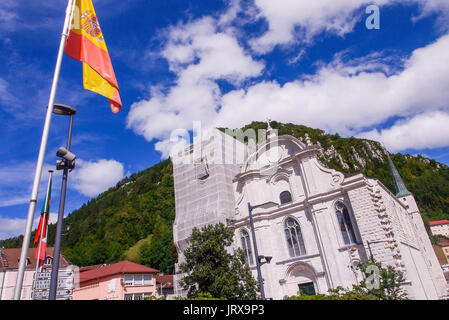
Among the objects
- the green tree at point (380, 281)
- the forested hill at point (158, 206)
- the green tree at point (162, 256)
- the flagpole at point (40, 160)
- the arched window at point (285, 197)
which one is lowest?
the green tree at point (380, 281)

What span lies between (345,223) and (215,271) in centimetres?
1130

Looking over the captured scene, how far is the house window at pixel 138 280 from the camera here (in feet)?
109

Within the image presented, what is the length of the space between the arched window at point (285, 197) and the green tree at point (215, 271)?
8914mm

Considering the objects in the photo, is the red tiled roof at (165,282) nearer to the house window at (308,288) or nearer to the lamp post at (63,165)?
the house window at (308,288)

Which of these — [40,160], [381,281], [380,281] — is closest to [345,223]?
[381,281]

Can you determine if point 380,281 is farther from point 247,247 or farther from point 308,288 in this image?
point 247,247

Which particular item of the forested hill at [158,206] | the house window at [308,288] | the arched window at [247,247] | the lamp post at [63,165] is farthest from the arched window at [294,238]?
the forested hill at [158,206]

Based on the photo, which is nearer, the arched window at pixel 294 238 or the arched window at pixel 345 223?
the arched window at pixel 345 223

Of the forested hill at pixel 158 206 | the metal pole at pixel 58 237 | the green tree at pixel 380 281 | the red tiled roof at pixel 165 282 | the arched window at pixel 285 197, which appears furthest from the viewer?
the forested hill at pixel 158 206

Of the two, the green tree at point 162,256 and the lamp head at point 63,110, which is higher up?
the green tree at point 162,256

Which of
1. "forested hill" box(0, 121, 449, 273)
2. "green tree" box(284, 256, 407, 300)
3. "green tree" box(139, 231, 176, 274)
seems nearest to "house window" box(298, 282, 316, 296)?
"green tree" box(284, 256, 407, 300)

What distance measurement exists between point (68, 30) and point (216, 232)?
15.9 meters
